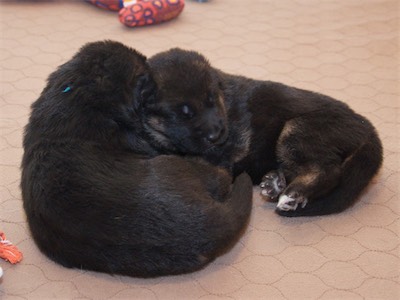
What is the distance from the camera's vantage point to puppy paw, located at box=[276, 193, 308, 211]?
10.0 feet

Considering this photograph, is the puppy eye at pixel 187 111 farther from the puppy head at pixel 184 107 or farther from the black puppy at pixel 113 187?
the black puppy at pixel 113 187

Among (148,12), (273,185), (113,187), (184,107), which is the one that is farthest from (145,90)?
(148,12)

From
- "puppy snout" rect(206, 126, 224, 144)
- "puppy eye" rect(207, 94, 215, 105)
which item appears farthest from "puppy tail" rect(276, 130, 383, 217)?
"puppy eye" rect(207, 94, 215, 105)

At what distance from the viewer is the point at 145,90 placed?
297cm

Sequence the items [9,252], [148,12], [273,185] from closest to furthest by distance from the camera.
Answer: [9,252] → [273,185] → [148,12]

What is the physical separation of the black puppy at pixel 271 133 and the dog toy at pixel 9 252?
0.83 meters

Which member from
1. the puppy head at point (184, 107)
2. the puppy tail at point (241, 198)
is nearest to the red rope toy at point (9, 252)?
the puppy head at point (184, 107)

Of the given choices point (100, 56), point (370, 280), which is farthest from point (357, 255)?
point (100, 56)

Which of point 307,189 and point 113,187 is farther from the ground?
point 113,187

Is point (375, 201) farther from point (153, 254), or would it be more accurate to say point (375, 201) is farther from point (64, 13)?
point (64, 13)

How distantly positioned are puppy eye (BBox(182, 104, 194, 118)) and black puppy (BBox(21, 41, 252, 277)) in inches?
7.2

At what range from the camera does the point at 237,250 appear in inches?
114

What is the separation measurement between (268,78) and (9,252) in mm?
2201

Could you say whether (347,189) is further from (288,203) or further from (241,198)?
(241,198)
